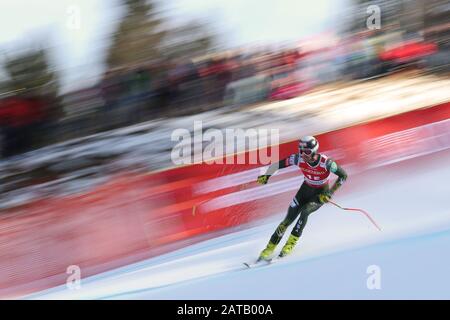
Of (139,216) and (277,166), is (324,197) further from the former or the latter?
(139,216)

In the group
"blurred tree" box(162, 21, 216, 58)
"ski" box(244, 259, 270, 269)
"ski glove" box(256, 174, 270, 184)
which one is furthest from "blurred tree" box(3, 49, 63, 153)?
"ski" box(244, 259, 270, 269)

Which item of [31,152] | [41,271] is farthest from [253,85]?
[41,271]

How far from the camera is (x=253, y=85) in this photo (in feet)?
11.9

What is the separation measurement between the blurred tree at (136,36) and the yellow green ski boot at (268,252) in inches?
58.1

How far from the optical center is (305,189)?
3283mm

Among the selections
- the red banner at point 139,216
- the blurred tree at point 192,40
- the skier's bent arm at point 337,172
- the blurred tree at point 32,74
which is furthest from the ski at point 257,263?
the blurred tree at point 32,74

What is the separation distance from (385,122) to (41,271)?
235 cm

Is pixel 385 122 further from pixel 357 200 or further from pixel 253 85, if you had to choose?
pixel 253 85

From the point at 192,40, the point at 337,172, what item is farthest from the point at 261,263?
the point at 192,40

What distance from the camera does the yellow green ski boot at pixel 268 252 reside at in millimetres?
3248

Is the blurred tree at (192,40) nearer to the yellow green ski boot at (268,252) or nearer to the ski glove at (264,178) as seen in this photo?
the ski glove at (264,178)

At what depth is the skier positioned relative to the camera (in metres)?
3.21

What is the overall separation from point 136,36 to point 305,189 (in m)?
1.54

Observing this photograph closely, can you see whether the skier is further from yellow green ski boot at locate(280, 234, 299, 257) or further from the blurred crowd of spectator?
the blurred crowd of spectator
